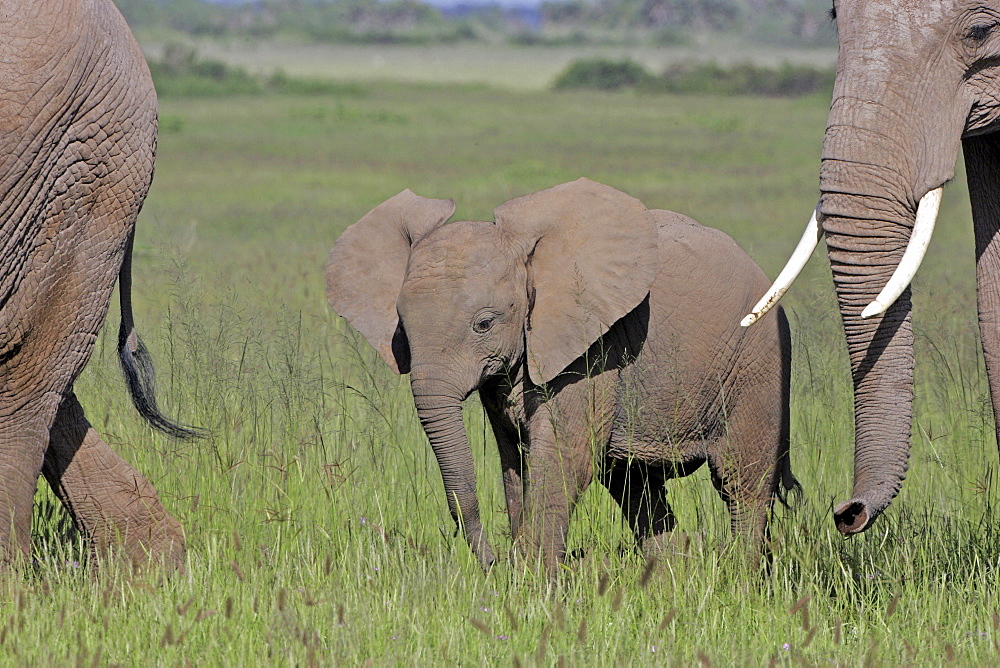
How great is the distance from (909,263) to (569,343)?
1237 millimetres

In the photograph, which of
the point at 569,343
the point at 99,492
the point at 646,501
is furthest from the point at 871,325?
the point at 99,492

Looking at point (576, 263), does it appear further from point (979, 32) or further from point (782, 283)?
point (979, 32)

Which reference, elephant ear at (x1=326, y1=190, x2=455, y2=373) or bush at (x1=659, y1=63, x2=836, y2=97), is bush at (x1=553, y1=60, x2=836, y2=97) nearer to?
bush at (x1=659, y1=63, x2=836, y2=97)

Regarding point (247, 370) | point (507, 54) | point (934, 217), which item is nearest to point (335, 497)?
point (247, 370)

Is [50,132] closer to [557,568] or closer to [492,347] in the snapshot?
[492,347]

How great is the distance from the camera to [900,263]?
3.32m

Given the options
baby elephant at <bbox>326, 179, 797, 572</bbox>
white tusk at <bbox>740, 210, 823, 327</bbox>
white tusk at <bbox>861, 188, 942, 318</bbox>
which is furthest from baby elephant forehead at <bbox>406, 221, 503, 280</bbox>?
white tusk at <bbox>861, 188, 942, 318</bbox>

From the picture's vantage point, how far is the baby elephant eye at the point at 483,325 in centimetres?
409

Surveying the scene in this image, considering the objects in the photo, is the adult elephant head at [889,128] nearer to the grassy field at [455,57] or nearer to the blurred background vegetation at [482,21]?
the grassy field at [455,57]

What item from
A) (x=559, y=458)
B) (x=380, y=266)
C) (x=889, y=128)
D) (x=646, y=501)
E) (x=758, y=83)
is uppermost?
(x=889, y=128)

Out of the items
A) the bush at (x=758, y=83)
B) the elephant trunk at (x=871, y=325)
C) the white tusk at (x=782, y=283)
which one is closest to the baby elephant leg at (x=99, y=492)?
the white tusk at (x=782, y=283)

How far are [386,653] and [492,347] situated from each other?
1.15m

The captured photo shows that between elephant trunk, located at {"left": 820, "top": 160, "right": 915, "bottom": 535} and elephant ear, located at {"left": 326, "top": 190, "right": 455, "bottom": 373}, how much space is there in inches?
52.3

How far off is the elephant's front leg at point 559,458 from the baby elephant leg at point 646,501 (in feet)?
1.64
